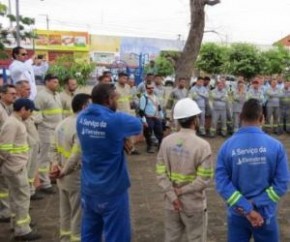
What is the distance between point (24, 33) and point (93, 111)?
12.9 metres

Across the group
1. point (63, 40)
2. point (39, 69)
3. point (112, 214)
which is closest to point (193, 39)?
point (39, 69)

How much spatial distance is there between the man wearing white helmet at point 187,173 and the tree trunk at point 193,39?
37.0 feet

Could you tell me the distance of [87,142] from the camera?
4016 millimetres

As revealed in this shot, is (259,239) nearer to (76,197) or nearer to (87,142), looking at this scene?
(87,142)

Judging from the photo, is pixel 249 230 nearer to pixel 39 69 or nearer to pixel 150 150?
pixel 150 150

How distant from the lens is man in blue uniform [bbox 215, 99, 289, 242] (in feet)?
11.4

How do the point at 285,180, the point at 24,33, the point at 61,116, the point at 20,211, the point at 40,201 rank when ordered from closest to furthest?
the point at 285,180 → the point at 20,211 → the point at 40,201 → the point at 61,116 → the point at 24,33

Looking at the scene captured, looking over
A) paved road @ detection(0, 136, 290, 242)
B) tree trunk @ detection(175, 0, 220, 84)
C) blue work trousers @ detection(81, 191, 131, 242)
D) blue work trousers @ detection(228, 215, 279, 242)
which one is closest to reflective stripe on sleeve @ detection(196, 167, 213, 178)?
blue work trousers @ detection(228, 215, 279, 242)

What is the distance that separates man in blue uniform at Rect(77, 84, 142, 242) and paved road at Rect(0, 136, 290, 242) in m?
1.51

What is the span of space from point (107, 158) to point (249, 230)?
1.35 m

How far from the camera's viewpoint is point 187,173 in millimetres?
A: 3941

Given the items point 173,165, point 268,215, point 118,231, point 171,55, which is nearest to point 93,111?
point 173,165

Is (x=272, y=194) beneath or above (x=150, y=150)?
above

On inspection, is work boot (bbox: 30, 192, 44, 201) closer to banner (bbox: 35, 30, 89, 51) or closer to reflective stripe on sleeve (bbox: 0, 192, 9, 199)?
reflective stripe on sleeve (bbox: 0, 192, 9, 199)
